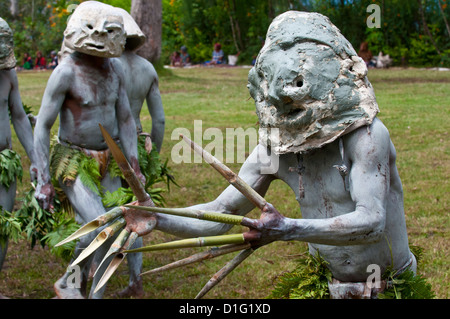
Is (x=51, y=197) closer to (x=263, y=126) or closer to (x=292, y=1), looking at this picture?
(x=263, y=126)

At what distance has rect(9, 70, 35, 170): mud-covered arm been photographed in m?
5.04

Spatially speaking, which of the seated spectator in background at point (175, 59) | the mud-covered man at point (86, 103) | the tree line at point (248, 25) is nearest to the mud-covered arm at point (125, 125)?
the mud-covered man at point (86, 103)

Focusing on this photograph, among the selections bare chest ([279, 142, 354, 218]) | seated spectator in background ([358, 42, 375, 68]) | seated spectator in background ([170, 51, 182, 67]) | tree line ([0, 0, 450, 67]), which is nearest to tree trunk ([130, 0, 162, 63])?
tree line ([0, 0, 450, 67])

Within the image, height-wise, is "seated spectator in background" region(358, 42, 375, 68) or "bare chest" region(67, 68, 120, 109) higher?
"bare chest" region(67, 68, 120, 109)

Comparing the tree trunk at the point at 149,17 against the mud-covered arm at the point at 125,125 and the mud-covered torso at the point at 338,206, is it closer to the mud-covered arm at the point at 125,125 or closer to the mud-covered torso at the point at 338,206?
the mud-covered arm at the point at 125,125

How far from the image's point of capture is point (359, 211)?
8.11 ft

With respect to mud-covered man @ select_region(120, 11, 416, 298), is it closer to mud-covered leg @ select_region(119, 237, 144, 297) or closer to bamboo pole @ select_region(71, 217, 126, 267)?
bamboo pole @ select_region(71, 217, 126, 267)

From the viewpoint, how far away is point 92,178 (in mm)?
4941

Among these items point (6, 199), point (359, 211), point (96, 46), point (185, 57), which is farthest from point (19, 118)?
point (185, 57)

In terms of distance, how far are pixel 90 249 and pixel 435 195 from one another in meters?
6.29

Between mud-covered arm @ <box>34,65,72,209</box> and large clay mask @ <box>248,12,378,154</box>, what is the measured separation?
238 centimetres

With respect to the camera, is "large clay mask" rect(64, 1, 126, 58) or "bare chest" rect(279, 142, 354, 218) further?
"large clay mask" rect(64, 1, 126, 58)

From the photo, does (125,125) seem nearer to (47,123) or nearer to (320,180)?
(47,123)

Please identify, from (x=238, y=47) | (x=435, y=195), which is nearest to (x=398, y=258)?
(x=435, y=195)
